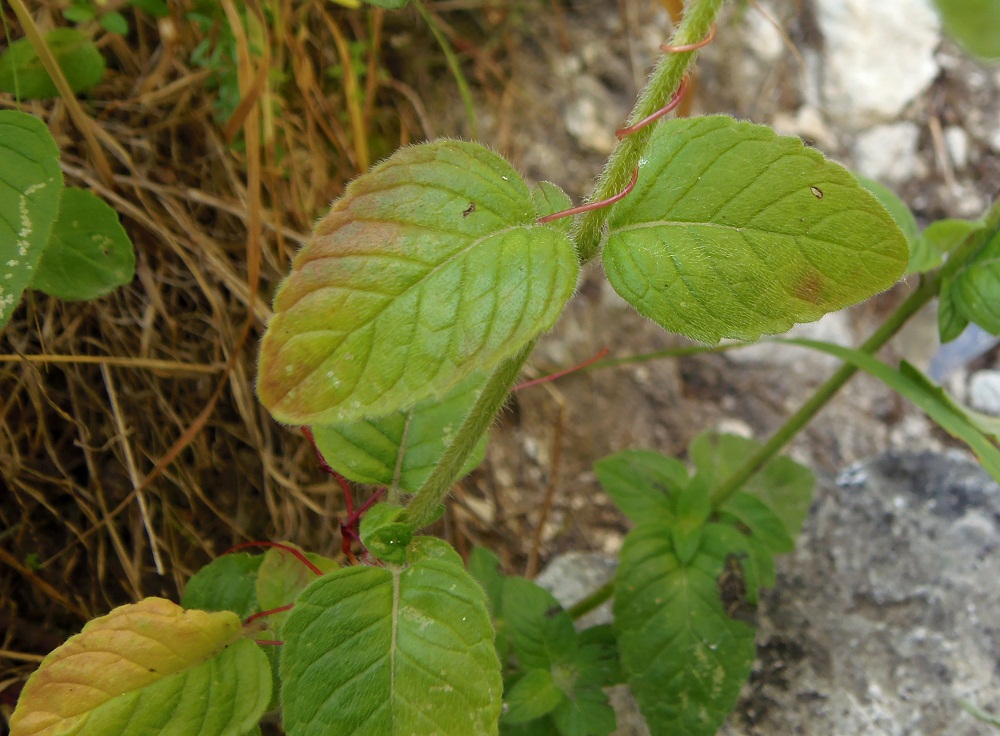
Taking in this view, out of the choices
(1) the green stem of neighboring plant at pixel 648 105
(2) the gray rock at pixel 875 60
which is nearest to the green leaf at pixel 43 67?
(1) the green stem of neighboring plant at pixel 648 105

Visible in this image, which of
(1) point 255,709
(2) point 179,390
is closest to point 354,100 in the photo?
(2) point 179,390

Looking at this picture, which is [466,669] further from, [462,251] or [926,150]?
[926,150]

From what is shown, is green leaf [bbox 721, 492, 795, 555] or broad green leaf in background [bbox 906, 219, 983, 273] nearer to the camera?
broad green leaf in background [bbox 906, 219, 983, 273]

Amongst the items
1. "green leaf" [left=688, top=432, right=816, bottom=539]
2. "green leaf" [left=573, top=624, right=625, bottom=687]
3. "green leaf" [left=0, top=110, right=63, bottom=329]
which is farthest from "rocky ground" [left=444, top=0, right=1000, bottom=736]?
"green leaf" [left=0, top=110, right=63, bottom=329]

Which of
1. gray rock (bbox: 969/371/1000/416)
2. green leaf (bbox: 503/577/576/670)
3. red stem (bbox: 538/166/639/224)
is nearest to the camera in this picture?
red stem (bbox: 538/166/639/224)

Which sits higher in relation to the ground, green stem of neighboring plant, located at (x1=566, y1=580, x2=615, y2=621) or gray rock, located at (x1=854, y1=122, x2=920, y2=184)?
gray rock, located at (x1=854, y1=122, x2=920, y2=184)

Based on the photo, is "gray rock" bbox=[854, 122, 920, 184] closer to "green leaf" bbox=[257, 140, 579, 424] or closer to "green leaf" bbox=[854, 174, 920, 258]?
"green leaf" bbox=[854, 174, 920, 258]

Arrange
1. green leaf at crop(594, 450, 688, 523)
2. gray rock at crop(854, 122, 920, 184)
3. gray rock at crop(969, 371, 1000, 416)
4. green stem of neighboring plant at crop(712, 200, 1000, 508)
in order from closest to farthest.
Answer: green stem of neighboring plant at crop(712, 200, 1000, 508)
green leaf at crop(594, 450, 688, 523)
gray rock at crop(969, 371, 1000, 416)
gray rock at crop(854, 122, 920, 184)
